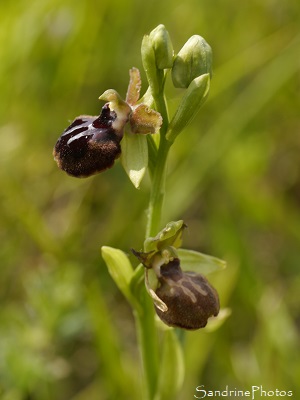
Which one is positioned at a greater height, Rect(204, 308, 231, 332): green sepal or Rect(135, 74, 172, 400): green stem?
Rect(135, 74, 172, 400): green stem

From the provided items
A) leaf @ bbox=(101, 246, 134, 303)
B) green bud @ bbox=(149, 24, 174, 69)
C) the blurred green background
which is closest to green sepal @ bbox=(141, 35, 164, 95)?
green bud @ bbox=(149, 24, 174, 69)

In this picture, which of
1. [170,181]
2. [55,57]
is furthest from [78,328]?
[55,57]

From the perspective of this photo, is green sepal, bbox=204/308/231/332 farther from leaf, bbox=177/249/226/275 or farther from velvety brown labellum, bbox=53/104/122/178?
velvety brown labellum, bbox=53/104/122/178

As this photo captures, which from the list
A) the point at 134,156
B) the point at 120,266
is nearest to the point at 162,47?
the point at 134,156

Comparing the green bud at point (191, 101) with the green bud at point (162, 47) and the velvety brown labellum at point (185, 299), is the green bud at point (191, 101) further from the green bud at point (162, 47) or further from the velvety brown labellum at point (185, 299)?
the velvety brown labellum at point (185, 299)

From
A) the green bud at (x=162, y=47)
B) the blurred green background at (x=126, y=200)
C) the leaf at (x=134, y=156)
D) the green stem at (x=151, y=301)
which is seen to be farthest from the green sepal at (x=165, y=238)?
the blurred green background at (x=126, y=200)

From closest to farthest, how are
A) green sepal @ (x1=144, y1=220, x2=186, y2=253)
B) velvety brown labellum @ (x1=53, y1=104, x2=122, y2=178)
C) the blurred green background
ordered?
1. velvety brown labellum @ (x1=53, y1=104, x2=122, y2=178)
2. green sepal @ (x1=144, y1=220, x2=186, y2=253)
3. the blurred green background

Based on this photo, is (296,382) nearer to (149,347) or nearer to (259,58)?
(149,347)
